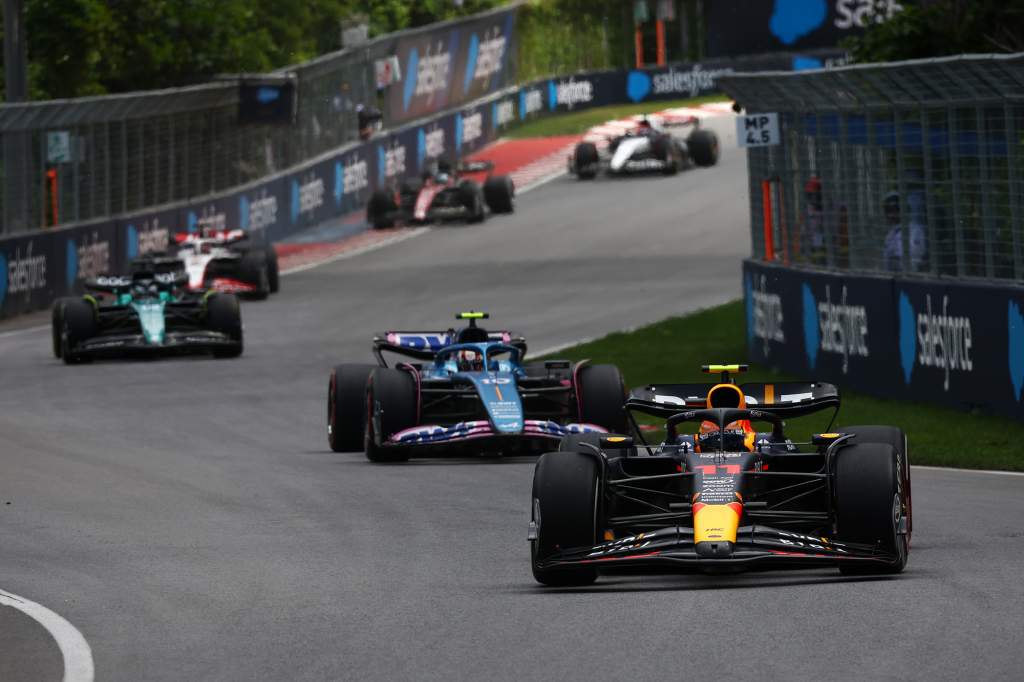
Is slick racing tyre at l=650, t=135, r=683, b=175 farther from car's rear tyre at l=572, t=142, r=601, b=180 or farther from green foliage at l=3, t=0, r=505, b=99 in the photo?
green foliage at l=3, t=0, r=505, b=99

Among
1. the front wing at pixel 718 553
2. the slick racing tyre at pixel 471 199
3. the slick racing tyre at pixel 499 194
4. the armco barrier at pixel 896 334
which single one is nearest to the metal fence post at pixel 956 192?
the armco barrier at pixel 896 334

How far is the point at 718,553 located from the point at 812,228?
1266 cm

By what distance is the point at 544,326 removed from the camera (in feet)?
98.2

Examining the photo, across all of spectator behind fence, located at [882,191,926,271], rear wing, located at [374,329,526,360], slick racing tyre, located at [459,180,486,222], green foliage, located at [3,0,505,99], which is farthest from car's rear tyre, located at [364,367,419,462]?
green foliage, located at [3,0,505,99]

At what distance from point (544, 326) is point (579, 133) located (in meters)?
25.3

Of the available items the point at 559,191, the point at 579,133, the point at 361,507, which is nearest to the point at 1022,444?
the point at 361,507

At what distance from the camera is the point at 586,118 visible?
56906 millimetres

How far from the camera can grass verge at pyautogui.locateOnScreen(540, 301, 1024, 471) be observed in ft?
53.2

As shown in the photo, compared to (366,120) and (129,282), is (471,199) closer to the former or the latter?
(366,120)

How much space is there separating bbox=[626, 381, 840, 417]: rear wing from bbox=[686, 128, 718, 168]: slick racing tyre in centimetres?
3639

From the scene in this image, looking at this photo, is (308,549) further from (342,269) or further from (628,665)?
(342,269)

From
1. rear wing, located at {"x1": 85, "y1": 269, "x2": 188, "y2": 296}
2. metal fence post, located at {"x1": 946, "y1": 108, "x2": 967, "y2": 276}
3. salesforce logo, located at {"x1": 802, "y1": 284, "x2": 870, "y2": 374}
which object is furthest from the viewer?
rear wing, located at {"x1": 85, "y1": 269, "x2": 188, "y2": 296}

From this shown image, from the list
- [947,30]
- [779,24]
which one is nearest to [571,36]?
[779,24]

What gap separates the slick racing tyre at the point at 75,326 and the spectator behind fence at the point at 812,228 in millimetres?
8594
